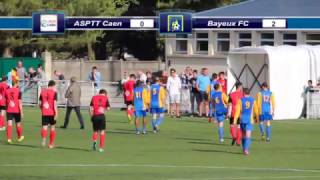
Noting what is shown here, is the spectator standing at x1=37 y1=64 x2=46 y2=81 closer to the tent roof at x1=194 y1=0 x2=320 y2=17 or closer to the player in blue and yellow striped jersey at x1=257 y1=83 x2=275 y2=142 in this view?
the tent roof at x1=194 y1=0 x2=320 y2=17

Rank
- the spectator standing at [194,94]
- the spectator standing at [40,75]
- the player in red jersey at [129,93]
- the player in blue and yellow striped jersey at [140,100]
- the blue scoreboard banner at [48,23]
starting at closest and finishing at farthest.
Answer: the player in blue and yellow striped jersey at [140,100] < the player in red jersey at [129,93] < the spectator standing at [194,94] < the blue scoreboard banner at [48,23] < the spectator standing at [40,75]

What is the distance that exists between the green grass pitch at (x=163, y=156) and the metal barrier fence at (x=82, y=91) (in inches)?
397

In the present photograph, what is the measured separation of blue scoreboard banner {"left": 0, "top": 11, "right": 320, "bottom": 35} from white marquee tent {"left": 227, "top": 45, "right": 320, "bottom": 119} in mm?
3627

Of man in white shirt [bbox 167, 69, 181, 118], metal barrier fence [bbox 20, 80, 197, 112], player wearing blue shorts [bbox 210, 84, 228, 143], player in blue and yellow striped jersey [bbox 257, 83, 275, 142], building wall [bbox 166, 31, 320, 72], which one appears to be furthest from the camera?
building wall [bbox 166, 31, 320, 72]

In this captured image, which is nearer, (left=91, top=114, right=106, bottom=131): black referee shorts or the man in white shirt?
(left=91, top=114, right=106, bottom=131): black referee shorts

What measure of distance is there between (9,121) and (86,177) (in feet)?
27.0

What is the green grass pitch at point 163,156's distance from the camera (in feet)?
65.1

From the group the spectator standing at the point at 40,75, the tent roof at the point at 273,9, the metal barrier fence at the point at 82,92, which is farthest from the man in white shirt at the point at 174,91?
the tent roof at the point at 273,9

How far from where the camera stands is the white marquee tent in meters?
37.3

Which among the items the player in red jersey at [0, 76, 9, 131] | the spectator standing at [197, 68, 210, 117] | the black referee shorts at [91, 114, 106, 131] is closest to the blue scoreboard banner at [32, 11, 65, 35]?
the spectator standing at [197, 68, 210, 117]

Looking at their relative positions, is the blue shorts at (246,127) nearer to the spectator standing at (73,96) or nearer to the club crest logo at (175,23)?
the spectator standing at (73,96)

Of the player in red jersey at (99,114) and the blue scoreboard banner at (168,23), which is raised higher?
the blue scoreboard banner at (168,23)

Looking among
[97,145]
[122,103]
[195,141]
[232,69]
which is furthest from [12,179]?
[122,103]

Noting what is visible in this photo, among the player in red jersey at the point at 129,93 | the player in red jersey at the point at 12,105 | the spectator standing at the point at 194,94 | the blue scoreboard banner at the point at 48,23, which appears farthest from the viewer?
the blue scoreboard banner at the point at 48,23
